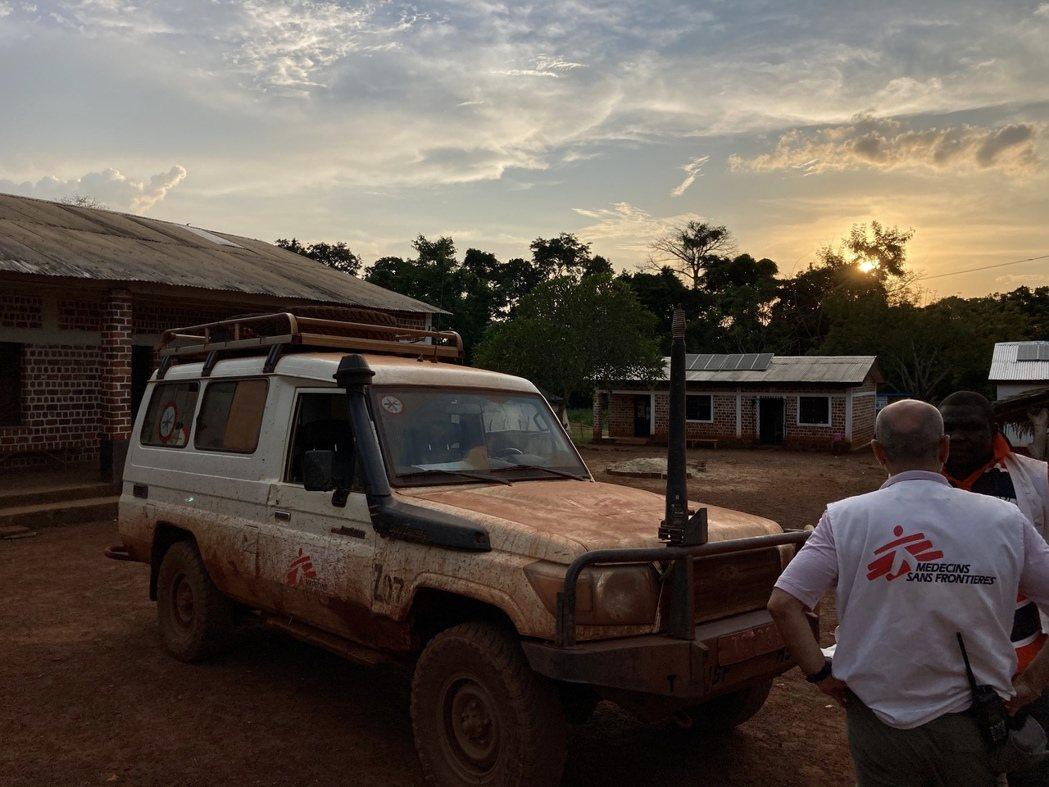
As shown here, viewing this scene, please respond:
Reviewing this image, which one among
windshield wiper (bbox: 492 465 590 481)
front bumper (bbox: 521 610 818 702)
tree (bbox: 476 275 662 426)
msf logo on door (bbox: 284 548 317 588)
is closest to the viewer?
front bumper (bbox: 521 610 818 702)

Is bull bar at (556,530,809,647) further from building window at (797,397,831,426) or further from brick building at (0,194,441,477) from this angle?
building window at (797,397,831,426)

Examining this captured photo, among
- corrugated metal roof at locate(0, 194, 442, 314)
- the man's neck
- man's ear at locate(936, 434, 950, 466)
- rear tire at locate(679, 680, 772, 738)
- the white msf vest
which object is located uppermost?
corrugated metal roof at locate(0, 194, 442, 314)

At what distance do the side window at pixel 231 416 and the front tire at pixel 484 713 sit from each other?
200 cm

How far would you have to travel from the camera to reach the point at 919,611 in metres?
2.09

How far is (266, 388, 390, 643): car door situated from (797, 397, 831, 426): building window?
87.7 feet

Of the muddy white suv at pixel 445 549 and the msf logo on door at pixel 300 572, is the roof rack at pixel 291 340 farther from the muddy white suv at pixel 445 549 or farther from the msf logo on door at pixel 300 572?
the msf logo on door at pixel 300 572

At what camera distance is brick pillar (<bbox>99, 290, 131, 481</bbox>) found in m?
11.6

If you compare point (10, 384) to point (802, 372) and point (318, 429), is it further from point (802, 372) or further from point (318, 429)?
point (802, 372)

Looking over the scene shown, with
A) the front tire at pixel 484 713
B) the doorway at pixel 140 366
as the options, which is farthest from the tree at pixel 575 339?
the front tire at pixel 484 713

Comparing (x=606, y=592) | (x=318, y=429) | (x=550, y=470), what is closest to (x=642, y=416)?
(x=550, y=470)

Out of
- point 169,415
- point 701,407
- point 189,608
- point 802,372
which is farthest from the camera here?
point 701,407

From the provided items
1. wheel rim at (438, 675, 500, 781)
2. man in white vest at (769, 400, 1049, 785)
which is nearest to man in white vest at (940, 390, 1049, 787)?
man in white vest at (769, 400, 1049, 785)

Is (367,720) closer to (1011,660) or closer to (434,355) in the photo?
(434,355)

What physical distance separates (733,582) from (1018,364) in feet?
105
